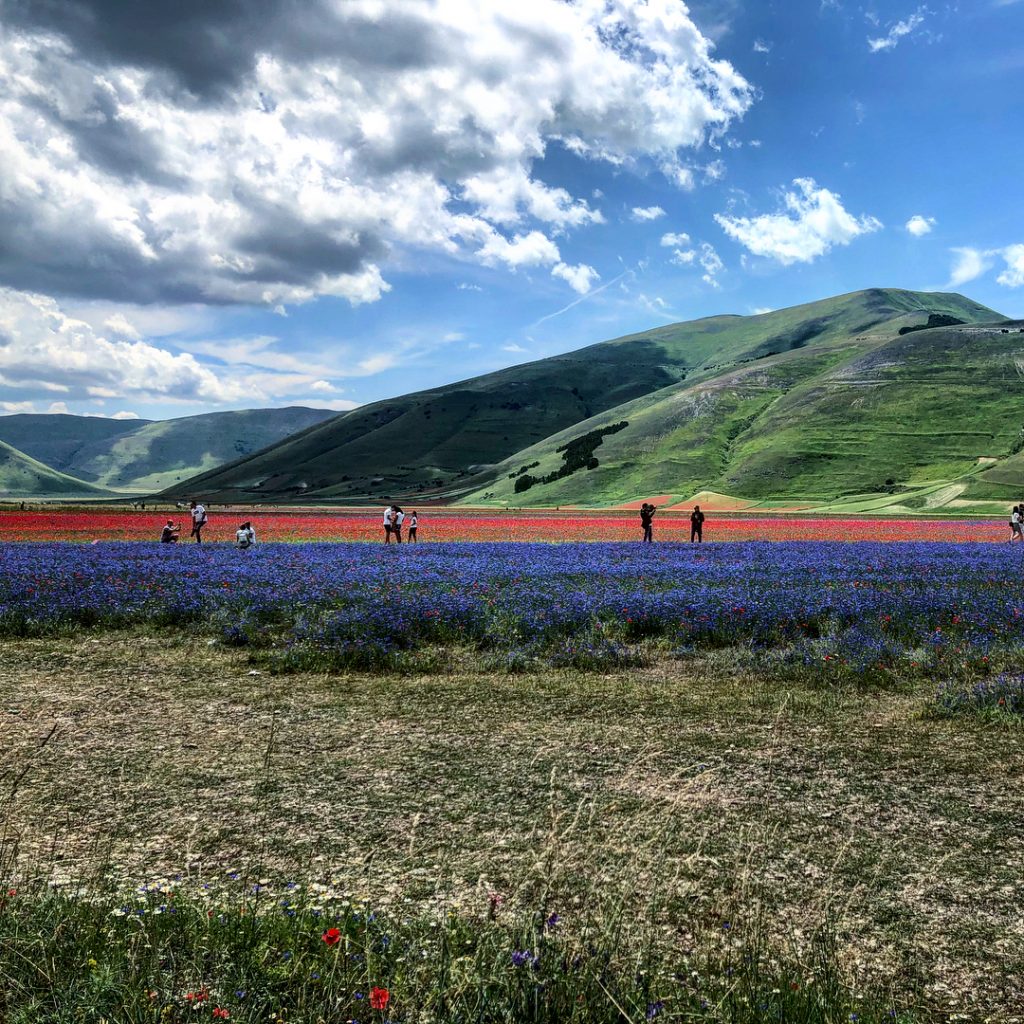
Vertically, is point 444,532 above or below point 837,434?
below

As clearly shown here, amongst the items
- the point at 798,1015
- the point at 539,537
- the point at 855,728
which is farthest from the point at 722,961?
the point at 539,537

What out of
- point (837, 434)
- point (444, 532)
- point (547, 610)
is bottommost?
point (547, 610)

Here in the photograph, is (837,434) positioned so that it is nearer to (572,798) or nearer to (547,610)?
(547,610)

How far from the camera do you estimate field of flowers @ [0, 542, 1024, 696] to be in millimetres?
13305

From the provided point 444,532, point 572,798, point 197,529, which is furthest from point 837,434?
point 572,798

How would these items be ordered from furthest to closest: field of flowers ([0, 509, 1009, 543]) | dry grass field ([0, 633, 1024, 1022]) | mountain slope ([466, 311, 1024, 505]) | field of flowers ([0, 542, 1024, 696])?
mountain slope ([466, 311, 1024, 505]) < field of flowers ([0, 509, 1009, 543]) < field of flowers ([0, 542, 1024, 696]) < dry grass field ([0, 633, 1024, 1022])

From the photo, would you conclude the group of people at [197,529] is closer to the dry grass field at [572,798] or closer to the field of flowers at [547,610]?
the field of flowers at [547,610]

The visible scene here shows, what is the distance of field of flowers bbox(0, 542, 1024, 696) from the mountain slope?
102 meters

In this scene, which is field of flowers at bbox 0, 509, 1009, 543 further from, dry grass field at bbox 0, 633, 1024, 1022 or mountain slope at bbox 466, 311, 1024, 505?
mountain slope at bbox 466, 311, 1024, 505

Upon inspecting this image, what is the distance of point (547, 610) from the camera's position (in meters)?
15.6

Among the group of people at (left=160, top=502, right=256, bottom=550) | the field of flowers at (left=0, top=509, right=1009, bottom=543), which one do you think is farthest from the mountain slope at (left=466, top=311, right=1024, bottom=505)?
the group of people at (left=160, top=502, right=256, bottom=550)

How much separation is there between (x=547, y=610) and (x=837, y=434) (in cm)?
14726

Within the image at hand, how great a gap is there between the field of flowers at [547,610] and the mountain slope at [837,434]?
4021 inches

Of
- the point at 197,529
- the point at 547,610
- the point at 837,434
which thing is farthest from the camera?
the point at 837,434
